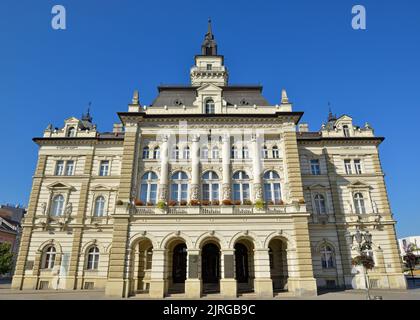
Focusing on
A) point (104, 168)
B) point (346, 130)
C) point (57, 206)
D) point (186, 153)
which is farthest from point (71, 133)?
point (346, 130)

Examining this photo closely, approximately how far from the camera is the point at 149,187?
27328 millimetres

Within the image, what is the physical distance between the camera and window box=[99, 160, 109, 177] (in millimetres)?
33406

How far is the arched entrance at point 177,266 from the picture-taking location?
26.4 metres

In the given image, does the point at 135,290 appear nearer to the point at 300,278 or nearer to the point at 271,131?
the point at 300,278

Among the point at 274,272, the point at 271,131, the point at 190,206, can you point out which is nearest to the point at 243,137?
the point at 271,131

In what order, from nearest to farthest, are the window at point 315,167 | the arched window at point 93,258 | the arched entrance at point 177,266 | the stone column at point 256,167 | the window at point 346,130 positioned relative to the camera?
the stone column at point 256,167
the arched entrance at point 177,266
the arched window at point 93,258
the window at point 315,167
the window at point 346,130

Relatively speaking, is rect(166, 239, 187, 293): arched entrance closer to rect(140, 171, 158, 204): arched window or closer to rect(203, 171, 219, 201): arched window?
rect(140, 171, 158, 204): arched window

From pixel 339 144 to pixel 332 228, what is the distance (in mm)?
10760

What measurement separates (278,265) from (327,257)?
6.37 metres

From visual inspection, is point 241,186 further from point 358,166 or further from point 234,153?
point 358,166

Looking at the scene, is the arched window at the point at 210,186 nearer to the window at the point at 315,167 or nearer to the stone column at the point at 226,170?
the stone column at the point at 226,170

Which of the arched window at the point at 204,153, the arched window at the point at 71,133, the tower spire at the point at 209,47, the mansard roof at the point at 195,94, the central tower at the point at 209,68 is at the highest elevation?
the tower spire at the point at 209,47

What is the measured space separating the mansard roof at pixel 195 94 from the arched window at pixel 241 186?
8.83 meters

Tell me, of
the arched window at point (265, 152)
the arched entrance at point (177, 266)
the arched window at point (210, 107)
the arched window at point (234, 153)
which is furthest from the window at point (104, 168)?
the arched window at point (265, 152)
